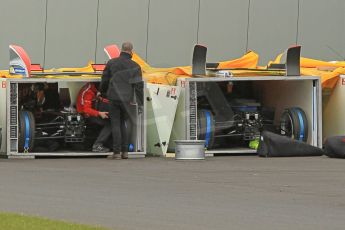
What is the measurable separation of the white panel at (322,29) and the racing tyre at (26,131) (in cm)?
1164

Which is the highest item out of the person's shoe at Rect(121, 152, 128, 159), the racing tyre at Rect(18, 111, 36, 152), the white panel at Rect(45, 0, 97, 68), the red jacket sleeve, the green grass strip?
the white panel at Rect(45, 0, 97, 68)

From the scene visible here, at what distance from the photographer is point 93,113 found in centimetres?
1794

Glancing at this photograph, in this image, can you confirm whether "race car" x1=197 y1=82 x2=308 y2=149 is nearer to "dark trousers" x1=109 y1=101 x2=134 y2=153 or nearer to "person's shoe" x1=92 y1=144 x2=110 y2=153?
"dark trousers" x1=109 y1=101 x2=134 y2=153

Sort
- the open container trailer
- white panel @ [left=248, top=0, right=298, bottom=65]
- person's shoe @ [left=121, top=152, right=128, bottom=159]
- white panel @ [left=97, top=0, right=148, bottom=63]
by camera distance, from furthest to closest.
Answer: white panel @ [left=248, top=0, right=298, bottom=65], white panel @ [left=97, top=0, right=148, bottom=63], the open container trailer, person's shoe @ [left=121, top=152, right=128, bottom=159]

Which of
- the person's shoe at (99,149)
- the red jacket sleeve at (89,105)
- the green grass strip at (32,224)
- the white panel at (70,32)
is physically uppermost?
the white panel at (70,32)

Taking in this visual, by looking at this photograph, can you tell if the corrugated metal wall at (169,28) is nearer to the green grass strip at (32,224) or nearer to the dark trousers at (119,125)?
the dark trousers at (119,125)

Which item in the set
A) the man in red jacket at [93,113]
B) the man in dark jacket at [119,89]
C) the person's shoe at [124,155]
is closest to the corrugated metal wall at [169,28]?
the man in red jacket at [93,113]

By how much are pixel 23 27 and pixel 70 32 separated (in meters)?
1.27

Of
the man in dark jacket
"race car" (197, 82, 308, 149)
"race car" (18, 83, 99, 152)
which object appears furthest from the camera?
"race car" (197, 82, 308, 149)

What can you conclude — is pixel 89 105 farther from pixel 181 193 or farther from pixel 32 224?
pixel 32 224

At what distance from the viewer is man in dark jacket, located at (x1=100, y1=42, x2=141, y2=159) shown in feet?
57.3

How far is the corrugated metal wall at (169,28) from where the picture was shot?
81.0ft

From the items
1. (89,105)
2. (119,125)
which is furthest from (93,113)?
(119,125)

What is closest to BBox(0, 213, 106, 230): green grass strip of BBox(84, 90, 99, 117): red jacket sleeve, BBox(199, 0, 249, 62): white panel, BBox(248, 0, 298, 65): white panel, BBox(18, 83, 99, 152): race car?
BBox(18, 83, 99, 152): race car
